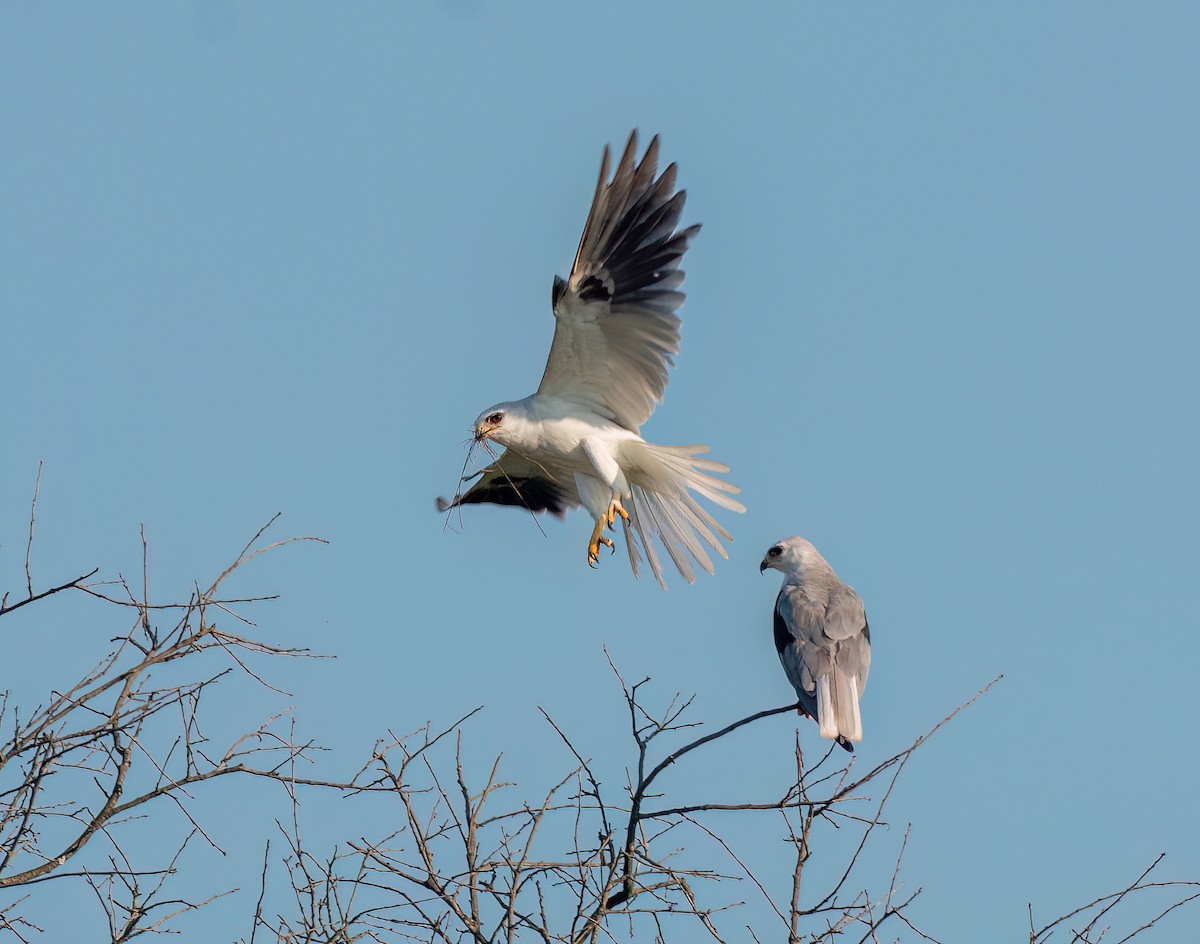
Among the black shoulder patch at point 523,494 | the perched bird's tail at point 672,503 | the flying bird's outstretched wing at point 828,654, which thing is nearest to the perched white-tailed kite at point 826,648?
the flying bird's outstretched wing at point 828,654

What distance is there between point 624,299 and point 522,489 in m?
1.55

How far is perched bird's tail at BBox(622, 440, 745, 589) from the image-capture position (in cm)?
606

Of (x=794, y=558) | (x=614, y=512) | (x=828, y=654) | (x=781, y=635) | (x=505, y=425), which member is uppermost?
(x=505, y=425)

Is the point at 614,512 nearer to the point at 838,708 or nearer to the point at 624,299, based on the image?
the point at 624,299

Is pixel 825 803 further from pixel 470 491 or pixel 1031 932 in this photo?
pixel 470 491

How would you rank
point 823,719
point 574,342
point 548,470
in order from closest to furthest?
point 823,719 → point 574,342 → point 548,470

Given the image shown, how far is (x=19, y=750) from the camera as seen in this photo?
9.52 ft

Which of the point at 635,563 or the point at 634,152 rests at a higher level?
the point at 634,152

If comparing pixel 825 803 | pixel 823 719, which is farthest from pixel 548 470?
pixel 825 803

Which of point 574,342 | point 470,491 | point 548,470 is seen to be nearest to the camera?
point 574,342

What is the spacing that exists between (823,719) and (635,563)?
2019 millimetres

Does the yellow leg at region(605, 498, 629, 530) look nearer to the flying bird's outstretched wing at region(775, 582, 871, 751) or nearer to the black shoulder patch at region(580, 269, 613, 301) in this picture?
the black shoulder patch at region(580, 269, 613, 301)

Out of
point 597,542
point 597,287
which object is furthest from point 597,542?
point 597,287

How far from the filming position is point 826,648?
466cm
